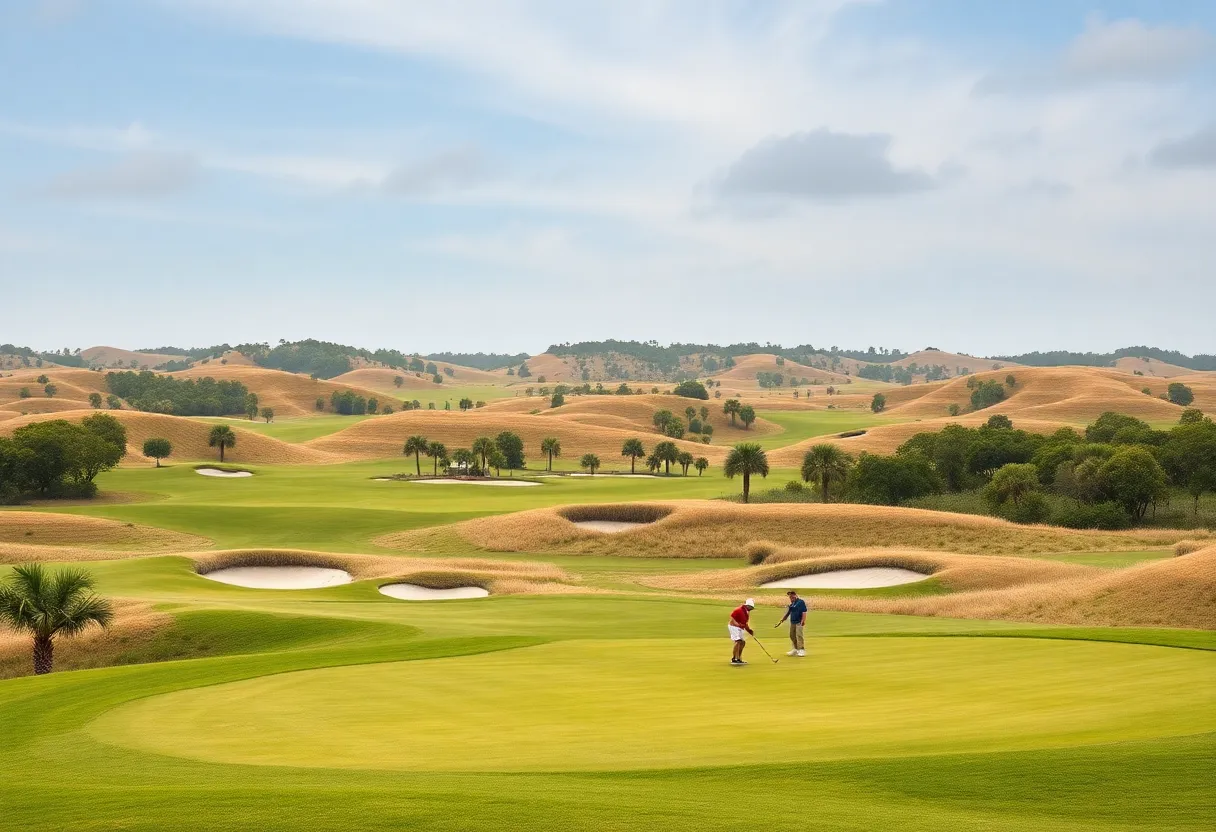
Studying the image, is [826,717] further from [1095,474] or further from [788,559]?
[1095,474]

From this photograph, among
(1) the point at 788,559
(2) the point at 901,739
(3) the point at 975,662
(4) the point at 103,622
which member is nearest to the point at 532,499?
(1) the point at 788,559

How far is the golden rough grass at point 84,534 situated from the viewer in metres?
75.8

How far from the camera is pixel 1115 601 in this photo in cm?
3875

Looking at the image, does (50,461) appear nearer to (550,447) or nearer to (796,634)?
(550,447)

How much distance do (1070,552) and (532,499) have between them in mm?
49851

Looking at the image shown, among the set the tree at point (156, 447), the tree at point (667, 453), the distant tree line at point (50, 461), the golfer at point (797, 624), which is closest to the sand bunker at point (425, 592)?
the golfer at point (797, 624)

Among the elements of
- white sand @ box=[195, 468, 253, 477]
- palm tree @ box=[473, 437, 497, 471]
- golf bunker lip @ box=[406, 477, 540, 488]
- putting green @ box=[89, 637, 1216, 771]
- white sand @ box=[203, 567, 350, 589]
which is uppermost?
palm tree @ box=[473, 437, 497, 471]

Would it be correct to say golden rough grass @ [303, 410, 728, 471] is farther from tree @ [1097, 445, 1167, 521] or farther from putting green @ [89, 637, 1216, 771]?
putting green @ [89, 637, 1216, 771]

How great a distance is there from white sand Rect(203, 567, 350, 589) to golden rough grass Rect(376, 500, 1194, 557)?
1605 centimetres

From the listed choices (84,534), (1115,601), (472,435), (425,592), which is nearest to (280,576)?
(425,592)

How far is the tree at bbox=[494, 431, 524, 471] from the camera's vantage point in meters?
144

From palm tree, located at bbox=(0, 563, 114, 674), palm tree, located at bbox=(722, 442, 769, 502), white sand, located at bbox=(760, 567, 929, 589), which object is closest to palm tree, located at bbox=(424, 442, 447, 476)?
palm tree, located at bbox=(722, 442, 769, 502)

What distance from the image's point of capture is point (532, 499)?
10350 centimetres

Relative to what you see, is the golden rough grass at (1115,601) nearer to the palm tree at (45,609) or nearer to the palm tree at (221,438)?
the palm tree at (45,609)
